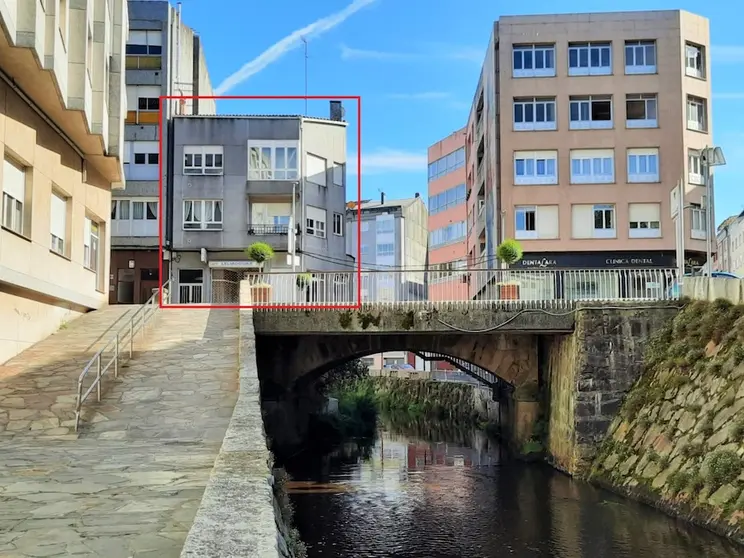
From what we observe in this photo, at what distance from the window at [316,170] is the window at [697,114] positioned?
50.7 ft

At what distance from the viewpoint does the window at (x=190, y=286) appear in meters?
32.1

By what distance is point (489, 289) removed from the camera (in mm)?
19656

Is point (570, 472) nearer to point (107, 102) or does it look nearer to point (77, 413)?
point (77, 413)

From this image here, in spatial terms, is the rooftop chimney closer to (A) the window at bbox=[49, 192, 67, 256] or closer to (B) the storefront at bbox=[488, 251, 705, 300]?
(B) the storefront at bbox=[488, 251, 705, 300]

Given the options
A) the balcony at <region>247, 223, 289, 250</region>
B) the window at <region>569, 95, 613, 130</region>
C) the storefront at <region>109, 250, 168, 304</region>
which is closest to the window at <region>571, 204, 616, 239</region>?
the window at <region>569, 95, 613, 130</region>

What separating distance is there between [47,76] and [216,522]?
1123cm

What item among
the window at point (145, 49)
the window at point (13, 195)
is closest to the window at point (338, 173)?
the window at point (145, 49)

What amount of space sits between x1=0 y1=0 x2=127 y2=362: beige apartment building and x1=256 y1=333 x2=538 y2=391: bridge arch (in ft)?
14.9

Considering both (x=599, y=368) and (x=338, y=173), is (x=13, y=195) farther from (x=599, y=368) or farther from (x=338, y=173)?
(x=338, y=173)

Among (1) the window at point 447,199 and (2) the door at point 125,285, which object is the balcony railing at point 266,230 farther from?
(1) the window at point 447,199

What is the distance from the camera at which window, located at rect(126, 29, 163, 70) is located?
111 ft

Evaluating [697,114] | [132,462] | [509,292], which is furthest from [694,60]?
[132,462]

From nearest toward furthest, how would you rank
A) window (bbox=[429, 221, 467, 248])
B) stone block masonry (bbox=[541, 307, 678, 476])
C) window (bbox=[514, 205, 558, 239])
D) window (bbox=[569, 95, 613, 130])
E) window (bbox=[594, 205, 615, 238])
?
stone block masonry (bbox=[541, 307, 678, 476]) → window (bbox=[594, 205, 615, 238]) → window (bbox=[514, 205, 558, 239]) → window (bbox=[569, 95, 613, 130]) → window (bbox=[429, 221, 467, 248])

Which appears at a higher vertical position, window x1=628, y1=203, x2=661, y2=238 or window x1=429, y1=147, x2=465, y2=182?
window x1=429, y1=147, x2=465, y2=182
